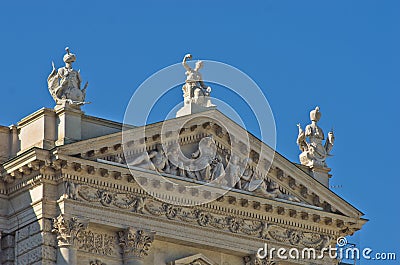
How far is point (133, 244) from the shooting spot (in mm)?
60781

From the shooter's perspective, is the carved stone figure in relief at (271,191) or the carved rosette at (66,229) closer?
the carved rosette at (66,229)

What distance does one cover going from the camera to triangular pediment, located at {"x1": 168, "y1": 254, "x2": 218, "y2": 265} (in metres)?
61.9

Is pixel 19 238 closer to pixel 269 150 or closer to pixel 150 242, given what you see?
pixel 150 242

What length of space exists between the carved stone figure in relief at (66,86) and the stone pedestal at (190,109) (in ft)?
11.5

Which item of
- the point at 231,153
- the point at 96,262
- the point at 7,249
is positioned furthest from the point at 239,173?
the point at 7,249

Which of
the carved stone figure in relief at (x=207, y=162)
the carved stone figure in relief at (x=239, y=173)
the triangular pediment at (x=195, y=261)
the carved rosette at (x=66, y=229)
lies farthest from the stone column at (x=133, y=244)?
the carved stone figure in relief at (x=239, y=173)

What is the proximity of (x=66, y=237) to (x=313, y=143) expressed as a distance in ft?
36.0

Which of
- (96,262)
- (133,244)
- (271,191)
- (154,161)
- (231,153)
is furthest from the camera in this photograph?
(271,191)

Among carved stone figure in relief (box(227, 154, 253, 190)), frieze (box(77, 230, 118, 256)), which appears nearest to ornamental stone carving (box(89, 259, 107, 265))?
frieze (box(77, 230, 118, 256))

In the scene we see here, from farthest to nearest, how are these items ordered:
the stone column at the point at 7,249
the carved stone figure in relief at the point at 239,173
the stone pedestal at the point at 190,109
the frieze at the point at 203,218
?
the carved stone figure in relief at the point at 239,173 → the stone pedestal at the point at 190,109 → the frieze at the point at 203,218 → the stone column at the point at 7,249

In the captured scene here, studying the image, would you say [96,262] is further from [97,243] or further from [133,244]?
[133,244]

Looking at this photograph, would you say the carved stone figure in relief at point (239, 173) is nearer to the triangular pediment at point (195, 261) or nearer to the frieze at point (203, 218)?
the frieze at point (203, 218)

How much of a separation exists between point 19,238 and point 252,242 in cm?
789

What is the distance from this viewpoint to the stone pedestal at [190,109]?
63156 millimetres
